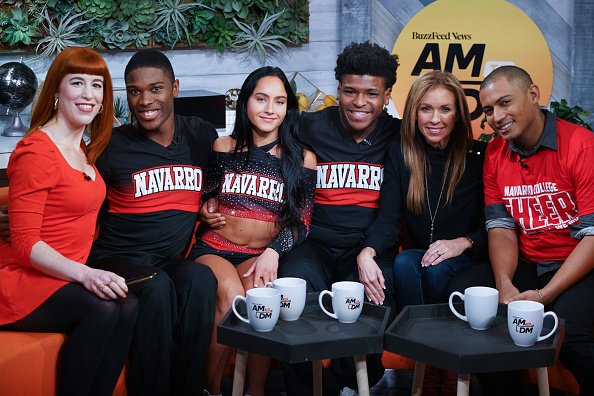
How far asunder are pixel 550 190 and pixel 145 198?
4.96 feet

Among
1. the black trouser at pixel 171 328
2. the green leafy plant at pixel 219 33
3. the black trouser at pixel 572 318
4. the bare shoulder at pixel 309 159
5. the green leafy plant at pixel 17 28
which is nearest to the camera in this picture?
the black trouser at pixel 572 318

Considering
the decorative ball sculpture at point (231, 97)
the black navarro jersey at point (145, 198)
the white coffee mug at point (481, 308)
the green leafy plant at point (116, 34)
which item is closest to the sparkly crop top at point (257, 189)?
the black navarro jersey at point (145, 198)

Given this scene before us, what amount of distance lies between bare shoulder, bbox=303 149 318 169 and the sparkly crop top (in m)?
0.03

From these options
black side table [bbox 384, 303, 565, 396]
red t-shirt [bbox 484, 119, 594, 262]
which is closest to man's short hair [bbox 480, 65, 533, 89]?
red t-shirt [bbox 484, 119, 594, 262]

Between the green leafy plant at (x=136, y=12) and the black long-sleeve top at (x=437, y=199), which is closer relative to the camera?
the black long-sleeve top at (x=437, y=199)

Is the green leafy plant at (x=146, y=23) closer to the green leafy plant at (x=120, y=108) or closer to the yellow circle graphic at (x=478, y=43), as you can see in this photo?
the green leafy plant at (x=120, y=108)

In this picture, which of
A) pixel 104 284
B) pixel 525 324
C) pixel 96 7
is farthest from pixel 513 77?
pixel 96 7

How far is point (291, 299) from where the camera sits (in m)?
2.52

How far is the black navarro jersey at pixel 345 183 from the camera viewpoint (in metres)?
3.41

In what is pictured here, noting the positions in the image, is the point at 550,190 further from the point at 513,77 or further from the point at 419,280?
the point at 419,280

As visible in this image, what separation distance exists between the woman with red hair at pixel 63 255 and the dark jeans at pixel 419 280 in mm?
1043

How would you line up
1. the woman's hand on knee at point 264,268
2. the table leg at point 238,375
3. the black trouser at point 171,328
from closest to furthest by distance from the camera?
the table leg at point 238,375, the black trouser at point 171,328, the woman's hand on knee at point 264,268

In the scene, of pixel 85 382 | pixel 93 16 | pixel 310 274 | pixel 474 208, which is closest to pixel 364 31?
pixel 93 16

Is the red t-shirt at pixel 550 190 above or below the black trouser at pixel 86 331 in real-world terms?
above
